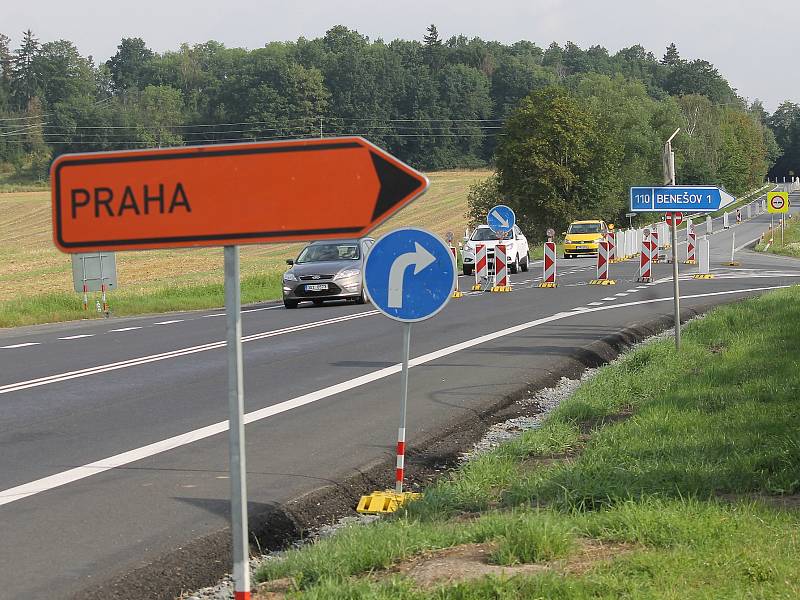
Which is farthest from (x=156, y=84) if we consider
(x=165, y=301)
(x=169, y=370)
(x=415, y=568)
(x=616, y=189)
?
(x=415, y=568)

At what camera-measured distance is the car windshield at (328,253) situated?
29.6 meters

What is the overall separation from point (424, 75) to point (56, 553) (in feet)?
496

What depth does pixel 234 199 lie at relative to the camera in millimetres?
4734

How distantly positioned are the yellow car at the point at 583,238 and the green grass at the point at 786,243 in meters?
8.63

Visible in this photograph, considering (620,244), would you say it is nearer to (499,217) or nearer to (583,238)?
(583,238)

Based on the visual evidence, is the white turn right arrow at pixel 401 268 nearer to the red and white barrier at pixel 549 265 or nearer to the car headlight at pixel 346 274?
the car headlight at pixel 346 274

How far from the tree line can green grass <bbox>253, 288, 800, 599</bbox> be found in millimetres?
69049

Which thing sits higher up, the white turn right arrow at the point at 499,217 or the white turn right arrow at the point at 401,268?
the white turn right arrow at the point at 499,217

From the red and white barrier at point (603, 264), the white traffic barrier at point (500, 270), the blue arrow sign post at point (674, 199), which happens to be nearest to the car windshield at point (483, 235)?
the red and white barrier at point (603, 264)

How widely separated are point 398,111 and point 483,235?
99.1 metres

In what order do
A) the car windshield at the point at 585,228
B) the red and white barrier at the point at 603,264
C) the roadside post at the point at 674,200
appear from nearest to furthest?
the roadside post at the point at 674,200 → the red and white barrier at the point at 603,264 → the car windshield at the point at 585,228

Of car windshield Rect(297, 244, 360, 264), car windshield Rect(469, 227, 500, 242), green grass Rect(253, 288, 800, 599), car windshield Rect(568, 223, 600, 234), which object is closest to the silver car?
car windshield Rect(297, 244, 360, 264)

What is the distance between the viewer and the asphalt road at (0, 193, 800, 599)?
289 inches

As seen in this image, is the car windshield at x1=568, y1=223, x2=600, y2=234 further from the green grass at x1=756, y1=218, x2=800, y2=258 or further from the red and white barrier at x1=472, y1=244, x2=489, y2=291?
the red and white barrier at x1=472, y1=244, x2=489, y2=291
